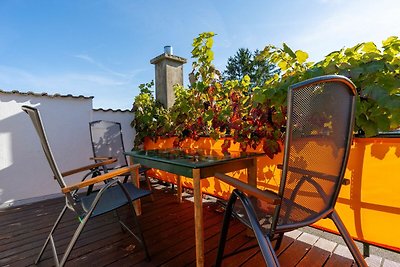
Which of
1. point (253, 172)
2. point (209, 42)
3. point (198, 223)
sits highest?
point (209, 42)

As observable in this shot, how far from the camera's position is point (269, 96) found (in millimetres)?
1863

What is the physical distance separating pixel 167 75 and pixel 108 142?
1.92 m

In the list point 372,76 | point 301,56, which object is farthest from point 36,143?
point 372,76

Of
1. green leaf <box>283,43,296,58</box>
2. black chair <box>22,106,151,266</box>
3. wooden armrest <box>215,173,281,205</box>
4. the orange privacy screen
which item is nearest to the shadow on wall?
black chair <box>22,106,151,266</box>

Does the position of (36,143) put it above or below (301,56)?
below

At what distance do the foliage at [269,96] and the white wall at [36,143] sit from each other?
4.69ft

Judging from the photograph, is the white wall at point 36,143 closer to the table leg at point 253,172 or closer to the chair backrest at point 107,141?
the chair backrest at point 107,141

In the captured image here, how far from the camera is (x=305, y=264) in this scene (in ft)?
5.35

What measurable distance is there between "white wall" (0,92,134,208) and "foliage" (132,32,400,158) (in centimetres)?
143

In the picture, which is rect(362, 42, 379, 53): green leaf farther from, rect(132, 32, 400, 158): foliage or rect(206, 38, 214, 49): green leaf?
rect(206, 38, 214, 49): green leaf

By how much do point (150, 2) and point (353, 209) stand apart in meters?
4.84

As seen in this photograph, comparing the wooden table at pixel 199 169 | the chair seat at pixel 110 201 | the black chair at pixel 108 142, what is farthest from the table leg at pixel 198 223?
the black chair at pixel 108 142

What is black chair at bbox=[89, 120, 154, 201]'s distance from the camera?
3297mm

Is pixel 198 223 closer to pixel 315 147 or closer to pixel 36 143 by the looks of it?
pixel 315 147
